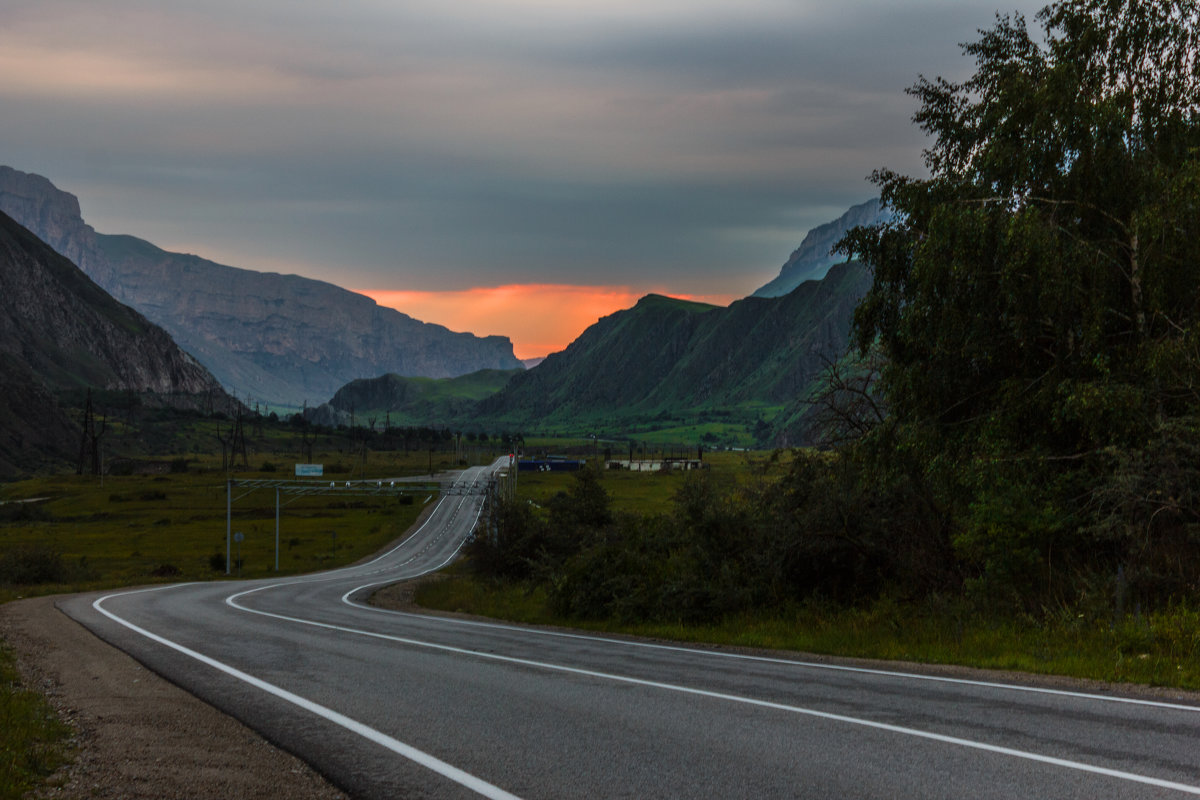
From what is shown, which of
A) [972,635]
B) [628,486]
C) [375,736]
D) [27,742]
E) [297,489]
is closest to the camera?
[27,742]

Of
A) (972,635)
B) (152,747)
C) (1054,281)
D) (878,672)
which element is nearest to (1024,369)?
(1054,281)

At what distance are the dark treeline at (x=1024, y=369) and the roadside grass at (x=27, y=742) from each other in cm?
1399

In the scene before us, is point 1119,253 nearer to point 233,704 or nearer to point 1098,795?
point 1098,795

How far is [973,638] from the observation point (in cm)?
1491

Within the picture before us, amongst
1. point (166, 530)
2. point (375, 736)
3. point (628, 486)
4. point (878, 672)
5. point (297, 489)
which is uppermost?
point (375, 736)

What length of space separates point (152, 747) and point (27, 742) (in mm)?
1124

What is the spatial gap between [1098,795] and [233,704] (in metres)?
9.26

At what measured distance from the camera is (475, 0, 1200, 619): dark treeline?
15445 millimetres

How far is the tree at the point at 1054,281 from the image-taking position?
16.1m

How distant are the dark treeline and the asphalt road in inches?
206

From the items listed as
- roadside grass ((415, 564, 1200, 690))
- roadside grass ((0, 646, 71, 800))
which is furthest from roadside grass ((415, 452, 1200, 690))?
roadside grass ((0, 646, 71, 800))

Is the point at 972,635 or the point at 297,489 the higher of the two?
the point at 972,635

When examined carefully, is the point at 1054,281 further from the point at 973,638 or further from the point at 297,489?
the point at 297,489

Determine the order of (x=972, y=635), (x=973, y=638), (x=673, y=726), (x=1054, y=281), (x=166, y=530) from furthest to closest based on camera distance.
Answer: (x=166, y=530)
(x=1054, y=281)
(x=972, y=635)
(x=973, y=638)
(x=673, y=726)
